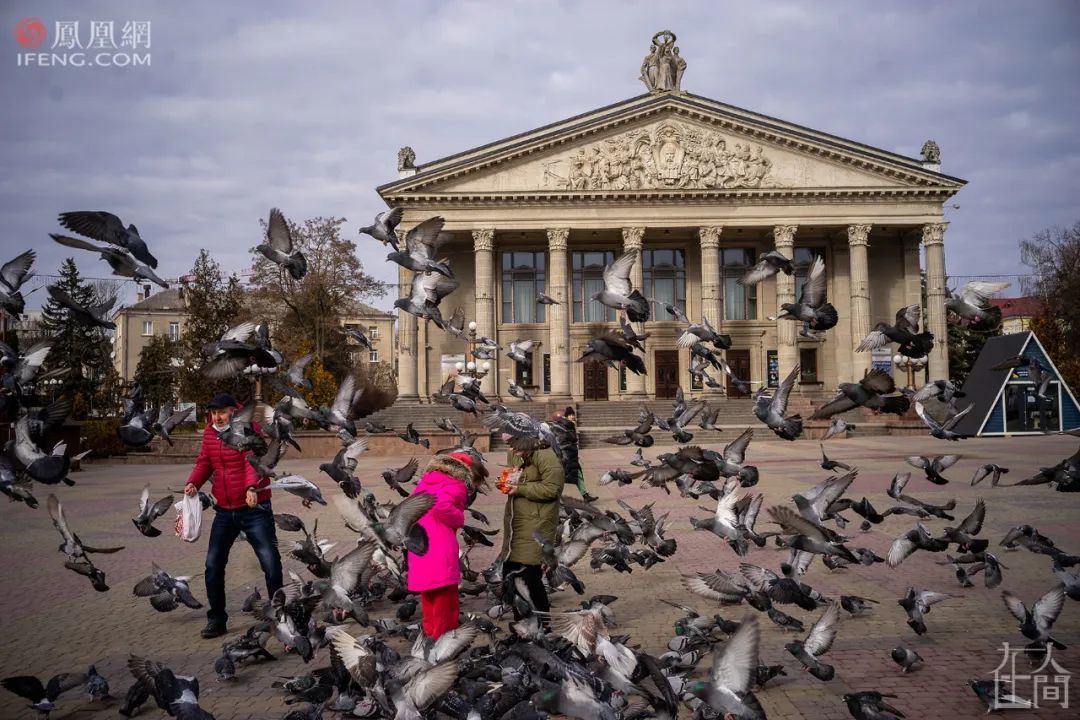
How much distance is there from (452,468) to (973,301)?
5.97 metres

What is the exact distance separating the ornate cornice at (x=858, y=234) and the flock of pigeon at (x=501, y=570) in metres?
44.6

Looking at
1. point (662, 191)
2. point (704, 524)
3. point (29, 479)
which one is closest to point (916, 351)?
point (704, 524)

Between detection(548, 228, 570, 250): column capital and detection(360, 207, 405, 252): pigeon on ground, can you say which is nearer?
detection(360, 207, 405, 252): pigeon on ground

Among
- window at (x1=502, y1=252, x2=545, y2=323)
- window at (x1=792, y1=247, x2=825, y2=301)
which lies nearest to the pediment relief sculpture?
window at (x1=792, y1=247, x2=825, y2=301)

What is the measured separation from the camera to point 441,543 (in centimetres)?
555

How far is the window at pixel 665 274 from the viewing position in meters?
53.8

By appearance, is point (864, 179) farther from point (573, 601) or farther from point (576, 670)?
point (576, 670)

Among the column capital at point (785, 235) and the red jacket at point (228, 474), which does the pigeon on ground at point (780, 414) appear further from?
the column capital at point (785, 235)

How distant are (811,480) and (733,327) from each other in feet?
120

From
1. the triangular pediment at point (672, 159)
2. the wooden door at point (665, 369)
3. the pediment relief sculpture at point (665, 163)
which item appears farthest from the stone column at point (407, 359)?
the wooden door at point (665, 369)

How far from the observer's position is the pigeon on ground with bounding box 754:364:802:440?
652 cm

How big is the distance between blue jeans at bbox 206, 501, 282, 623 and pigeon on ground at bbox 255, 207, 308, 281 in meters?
2.30

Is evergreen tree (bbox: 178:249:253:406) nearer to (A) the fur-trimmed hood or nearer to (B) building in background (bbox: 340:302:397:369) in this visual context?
(A) the fur-trimmed hood

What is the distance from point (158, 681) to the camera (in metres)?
4.82
